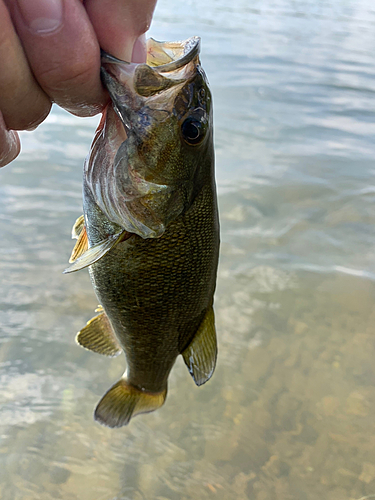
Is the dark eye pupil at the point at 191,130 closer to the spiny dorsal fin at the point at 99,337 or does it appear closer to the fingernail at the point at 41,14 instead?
the fingernail at the point at 41,14

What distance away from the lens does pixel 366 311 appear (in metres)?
3.67

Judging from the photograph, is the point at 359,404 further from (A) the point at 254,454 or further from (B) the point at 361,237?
(B) the point at 361,237

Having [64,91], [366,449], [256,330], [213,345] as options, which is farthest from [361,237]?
[64,91]

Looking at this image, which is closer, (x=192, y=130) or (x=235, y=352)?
(x=192, y=130)

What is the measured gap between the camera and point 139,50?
1.32 meters

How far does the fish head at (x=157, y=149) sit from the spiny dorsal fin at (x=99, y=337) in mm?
814

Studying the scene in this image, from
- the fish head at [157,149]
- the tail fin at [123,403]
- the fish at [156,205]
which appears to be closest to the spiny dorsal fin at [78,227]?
the fish at [156,205]

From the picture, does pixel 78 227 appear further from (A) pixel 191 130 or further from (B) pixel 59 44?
(B) pixel 59 44

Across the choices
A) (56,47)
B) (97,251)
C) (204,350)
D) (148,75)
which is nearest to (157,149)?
(148,75)

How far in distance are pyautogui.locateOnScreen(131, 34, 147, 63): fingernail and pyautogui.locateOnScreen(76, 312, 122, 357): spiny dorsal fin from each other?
1.30m

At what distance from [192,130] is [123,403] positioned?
156 cm

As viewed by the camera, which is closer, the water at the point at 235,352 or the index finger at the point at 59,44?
the index finger at the point at 59,44

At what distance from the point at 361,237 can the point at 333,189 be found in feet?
3.72

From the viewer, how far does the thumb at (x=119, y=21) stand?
106cm
